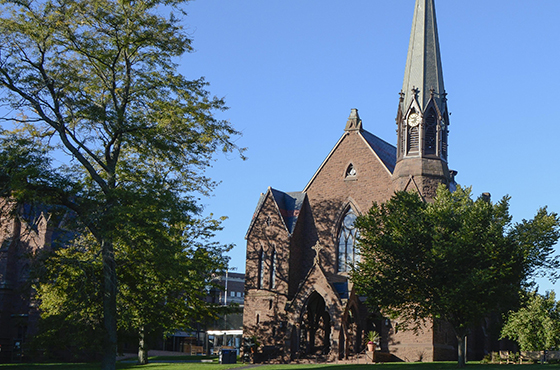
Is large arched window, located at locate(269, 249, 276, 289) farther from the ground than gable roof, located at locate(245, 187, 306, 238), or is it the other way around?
gable roof, located at locate(245, 187, 306, 238)

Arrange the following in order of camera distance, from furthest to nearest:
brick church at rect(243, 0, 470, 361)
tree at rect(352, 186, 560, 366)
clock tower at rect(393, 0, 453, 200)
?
clock tower at rect(393, 0, 453, 200) < brick church at rect(243, 0, 470, 361) < tree at rect(352, 186, 560, 366)

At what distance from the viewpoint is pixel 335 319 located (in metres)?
39.7

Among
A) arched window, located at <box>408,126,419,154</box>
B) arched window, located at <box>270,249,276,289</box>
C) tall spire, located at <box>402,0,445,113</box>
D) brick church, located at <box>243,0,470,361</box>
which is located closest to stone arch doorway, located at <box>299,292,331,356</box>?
brick church, located at <box>243,0,470,361</box>

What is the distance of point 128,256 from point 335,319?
17624 mm

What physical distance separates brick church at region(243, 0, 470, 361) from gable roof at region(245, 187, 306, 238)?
0.30 feet

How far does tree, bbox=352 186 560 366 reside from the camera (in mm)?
29750

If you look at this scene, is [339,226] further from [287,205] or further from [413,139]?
[413,139]

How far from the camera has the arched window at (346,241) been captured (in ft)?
148

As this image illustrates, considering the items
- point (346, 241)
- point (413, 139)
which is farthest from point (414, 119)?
point (346, 241)

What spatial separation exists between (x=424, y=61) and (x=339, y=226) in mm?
13113

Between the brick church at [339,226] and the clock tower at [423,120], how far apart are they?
0.07m

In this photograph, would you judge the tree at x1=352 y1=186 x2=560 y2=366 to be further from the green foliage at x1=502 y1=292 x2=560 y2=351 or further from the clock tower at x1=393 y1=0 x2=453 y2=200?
the clock tower at x1=393 y1=0 x2=453 y2=200

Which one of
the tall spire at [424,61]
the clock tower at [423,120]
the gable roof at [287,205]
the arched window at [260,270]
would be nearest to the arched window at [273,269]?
the arched window at [260,270]

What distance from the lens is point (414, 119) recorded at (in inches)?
1736
